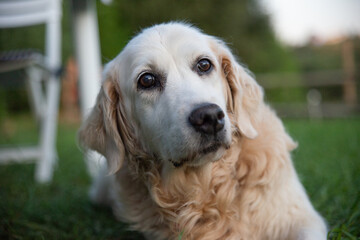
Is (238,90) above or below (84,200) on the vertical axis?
above

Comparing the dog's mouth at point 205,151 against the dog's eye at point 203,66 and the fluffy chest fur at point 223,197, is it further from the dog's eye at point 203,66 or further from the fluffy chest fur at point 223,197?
the dog's eye at point 203,66

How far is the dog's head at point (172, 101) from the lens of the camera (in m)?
1.84

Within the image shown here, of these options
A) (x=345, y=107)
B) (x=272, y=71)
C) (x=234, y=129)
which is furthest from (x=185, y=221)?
(x=272, y=71)

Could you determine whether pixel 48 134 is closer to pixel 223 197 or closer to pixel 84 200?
pixel 84 200

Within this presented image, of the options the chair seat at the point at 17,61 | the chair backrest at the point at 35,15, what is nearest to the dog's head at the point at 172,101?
the chair seat at the point at 17,61

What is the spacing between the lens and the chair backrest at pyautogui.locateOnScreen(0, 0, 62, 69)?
4.26m

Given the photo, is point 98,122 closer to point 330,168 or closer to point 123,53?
point 123,53

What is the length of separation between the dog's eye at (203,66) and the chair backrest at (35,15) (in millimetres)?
2662

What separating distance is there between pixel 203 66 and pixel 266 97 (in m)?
3.12

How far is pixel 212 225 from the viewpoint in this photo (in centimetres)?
203

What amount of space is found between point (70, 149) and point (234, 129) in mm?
5223

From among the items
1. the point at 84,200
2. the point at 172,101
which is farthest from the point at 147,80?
the point at 84,200

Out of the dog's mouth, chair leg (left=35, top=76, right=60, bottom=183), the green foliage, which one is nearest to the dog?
the dog's mouth

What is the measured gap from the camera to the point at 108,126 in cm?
231
